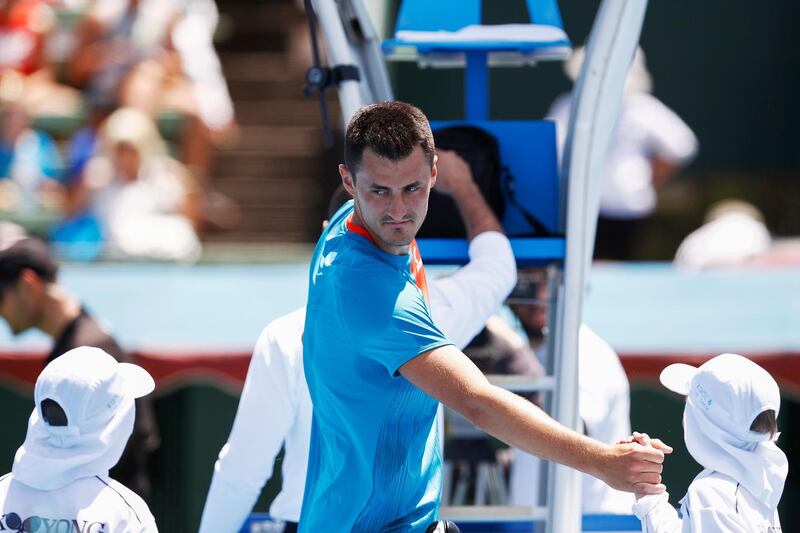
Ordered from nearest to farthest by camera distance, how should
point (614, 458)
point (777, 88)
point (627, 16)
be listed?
1. point (614, 458)
2. point (627, 16)
3. point (777, 88)

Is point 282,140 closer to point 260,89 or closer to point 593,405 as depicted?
point 260,89

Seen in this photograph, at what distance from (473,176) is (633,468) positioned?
160 centimetres

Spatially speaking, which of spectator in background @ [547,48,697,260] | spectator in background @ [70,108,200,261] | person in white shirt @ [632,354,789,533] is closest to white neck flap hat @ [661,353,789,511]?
person in white shirt @ [632,354,789,533]

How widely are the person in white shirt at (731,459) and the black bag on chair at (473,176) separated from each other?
3.61ft

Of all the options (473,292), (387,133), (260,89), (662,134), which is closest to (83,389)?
(387,133)

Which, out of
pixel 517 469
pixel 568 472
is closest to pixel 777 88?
pixel 517 469

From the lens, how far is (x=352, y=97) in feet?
12.9

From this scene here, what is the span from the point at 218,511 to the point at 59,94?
6.82m

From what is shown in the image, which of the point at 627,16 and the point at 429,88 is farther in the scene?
the point at 429,88

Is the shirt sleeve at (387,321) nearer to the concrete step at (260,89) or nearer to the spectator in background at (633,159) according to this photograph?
the spectator in background at (633,159)

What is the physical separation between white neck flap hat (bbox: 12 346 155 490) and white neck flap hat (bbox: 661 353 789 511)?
133 centimetres

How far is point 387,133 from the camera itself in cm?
264

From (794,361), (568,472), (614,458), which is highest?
(794,361)

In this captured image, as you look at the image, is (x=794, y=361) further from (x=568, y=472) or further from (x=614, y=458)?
(x=614, y=458)
